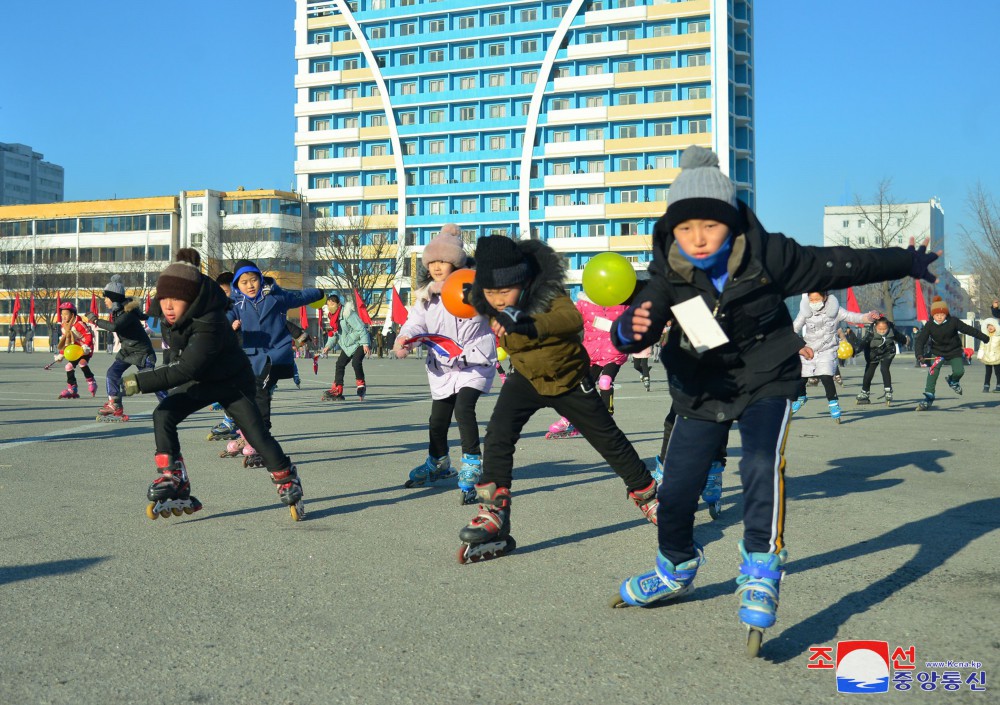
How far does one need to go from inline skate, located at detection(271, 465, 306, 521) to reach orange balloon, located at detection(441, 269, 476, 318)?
1.46m

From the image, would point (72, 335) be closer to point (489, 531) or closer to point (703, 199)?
point (489, 531)

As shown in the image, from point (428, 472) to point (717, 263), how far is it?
4282 millimetres

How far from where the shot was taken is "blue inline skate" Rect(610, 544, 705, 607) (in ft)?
13.5

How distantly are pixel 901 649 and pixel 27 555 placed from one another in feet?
14.2

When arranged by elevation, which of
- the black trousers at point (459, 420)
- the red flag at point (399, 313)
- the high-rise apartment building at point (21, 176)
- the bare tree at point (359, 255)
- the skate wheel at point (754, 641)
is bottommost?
the skate wheel at point (754, 641)

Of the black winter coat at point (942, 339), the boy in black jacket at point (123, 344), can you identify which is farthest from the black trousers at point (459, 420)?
the black winter coat at point (942, 339)

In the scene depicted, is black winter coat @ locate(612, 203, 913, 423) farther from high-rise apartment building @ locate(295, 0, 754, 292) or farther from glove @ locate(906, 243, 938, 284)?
high-rise apartment building @ locate(295, 0, 754, 292)

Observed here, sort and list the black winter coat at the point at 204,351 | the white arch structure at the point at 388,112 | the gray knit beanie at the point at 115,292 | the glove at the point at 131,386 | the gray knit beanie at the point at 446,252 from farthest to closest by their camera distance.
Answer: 1. the white arch structure at the point at 388,112
2. the gray knit beanie at the point at 115,292
3. the gray knit beanie at the point at 446,252
4. the black winter coat at the point at 204,351
5. the glove at the point at 131,386

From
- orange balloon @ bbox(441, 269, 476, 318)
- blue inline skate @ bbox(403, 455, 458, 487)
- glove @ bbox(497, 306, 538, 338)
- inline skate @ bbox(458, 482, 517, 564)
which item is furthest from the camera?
blue inline skate @ bbox(403, 455, 458, 487)

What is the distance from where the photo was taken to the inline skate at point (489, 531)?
5121mm

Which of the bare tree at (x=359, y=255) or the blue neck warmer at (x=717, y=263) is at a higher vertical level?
the bare tree at (x=359, y=255)

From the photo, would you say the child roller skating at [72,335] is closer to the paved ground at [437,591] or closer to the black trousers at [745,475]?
the paved ground at [437,591]

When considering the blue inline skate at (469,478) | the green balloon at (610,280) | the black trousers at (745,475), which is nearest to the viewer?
the black trousers at (745,475)

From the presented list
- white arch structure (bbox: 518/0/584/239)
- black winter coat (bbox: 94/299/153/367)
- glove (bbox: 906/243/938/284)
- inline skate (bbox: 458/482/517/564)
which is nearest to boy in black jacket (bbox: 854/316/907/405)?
black winter coat (bbox: 94/299/153/367)
